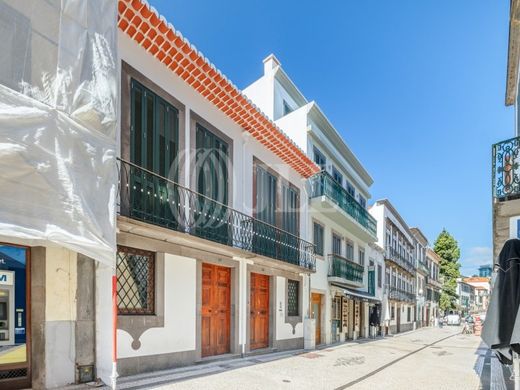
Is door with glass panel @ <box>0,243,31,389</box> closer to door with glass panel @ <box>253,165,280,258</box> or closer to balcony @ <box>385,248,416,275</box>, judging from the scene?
door with glass panel @ <box>253,165,280,258</box>

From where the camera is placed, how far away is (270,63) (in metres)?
15.7

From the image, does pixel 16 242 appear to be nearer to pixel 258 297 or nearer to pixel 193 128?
pixel 193 128

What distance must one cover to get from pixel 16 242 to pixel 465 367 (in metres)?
11.4

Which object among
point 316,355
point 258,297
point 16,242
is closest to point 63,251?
point 16,242

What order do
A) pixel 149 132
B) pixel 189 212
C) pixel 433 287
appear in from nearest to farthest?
1. pixel 149 132
2. pixel 189 212
3. pixel 433 287

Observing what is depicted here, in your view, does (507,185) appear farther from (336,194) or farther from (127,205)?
(336,194)

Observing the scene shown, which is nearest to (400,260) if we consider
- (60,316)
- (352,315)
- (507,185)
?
(352,315)

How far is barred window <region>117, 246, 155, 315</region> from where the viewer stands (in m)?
7.11

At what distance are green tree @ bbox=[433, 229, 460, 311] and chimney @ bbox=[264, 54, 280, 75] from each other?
45661 mm

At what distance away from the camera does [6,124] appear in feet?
15.0

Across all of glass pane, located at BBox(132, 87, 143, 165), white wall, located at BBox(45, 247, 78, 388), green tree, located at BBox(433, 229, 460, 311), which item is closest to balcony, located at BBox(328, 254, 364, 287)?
glass pane, located at BBox(132, 87, 143, 165)

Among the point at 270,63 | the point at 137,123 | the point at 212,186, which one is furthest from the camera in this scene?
the point at 270,63

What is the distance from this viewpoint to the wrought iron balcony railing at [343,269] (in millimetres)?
17297

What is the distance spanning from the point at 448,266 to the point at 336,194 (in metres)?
43.3
